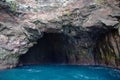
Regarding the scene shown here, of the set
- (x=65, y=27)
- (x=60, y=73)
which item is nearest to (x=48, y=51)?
(x=65, y=27)

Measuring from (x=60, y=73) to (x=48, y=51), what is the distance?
3939 mm

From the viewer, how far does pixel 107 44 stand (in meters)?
15.2

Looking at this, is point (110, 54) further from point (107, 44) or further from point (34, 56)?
point (34, 56)

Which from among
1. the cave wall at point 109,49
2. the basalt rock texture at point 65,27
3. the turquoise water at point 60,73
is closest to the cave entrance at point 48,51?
the basalt rock texture at point 65,27

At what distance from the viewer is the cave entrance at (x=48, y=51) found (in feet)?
56.5

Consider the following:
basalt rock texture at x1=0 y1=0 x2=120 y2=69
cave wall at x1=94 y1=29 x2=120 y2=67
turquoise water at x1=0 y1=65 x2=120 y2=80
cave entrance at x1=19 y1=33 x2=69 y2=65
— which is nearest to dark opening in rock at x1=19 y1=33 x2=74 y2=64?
cave entrance at x1=19 y1=33 x2=69 y2=65

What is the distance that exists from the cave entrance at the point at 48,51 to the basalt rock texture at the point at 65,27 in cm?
61

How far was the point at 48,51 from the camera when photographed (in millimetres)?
17906

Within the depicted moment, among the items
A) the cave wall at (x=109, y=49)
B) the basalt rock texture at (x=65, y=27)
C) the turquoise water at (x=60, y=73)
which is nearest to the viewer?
the turquoise water at (x=60, y=73)

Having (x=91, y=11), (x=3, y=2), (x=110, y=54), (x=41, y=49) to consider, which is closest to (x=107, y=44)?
(x=110, y=54)

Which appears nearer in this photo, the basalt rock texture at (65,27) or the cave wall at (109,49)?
the cave wall at (109,49)

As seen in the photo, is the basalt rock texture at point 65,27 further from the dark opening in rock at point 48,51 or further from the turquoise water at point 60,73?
the turquoise water at point 60,73

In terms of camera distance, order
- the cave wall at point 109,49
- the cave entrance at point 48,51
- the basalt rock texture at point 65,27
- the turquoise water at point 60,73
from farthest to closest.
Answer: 1. the cave entrance at point 48,51
2. the basalt rock texture at point 65,27
3. the cave wall at point 109,49
4. the turquoise water at point 60,73

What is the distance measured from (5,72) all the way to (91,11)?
18.7ft
